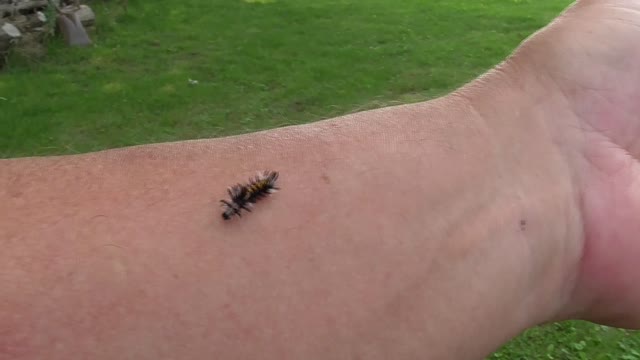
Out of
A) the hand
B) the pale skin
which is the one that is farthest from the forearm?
the hand

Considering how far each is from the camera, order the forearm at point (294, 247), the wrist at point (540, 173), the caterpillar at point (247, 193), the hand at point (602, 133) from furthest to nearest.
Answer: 1. the hand at point (602, 133)
2. the wrist at point (540, 173)
3. the caterpillar at point (247, 193)
4. the forearm at point (294, 247)

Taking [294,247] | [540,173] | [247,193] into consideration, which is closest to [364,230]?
[294,247]

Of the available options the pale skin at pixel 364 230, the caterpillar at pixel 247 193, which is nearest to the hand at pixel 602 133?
the pale skin at pixel 364 230

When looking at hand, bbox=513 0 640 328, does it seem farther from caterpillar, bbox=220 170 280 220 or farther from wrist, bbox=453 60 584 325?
caterpillar, bbox=220 170 280 220

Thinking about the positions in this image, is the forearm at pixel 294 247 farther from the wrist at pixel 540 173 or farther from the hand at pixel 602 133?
the hand at pixel 602 133

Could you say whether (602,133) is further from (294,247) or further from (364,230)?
(294,247)

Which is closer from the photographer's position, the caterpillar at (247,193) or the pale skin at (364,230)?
the pale skin at (364,230)

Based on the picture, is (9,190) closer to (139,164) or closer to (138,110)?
(139,164)
